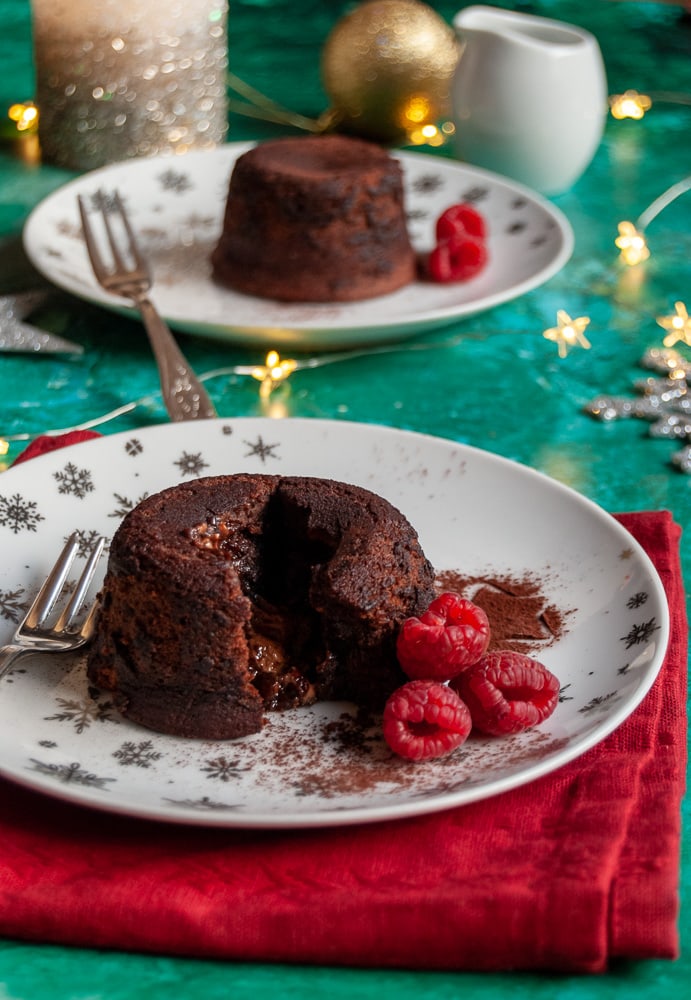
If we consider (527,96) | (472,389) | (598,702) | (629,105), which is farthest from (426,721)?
(629,105)

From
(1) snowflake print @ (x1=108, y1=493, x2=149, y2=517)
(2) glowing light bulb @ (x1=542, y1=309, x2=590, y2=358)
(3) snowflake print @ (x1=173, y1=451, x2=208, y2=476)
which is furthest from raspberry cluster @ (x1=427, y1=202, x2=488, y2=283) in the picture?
(1) snowflake print @ (x1=108, y1=493, x2=149, y2=517)

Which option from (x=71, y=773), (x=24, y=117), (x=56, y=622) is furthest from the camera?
(x=24, y=117)

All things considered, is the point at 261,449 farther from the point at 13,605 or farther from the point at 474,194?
the point at 474,194

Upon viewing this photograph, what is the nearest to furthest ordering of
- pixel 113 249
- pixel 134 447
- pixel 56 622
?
1. pixel 56 622
2. pixel 134 447
3. pixel 113 249

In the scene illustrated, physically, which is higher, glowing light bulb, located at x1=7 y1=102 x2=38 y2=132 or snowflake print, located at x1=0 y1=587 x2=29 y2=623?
glowing light bulb, located at x1=7 y1=102 x2=38 y2=132

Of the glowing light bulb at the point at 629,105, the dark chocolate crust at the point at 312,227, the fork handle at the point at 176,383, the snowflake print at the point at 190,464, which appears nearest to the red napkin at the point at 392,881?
the snowflake print at the point at 190,464

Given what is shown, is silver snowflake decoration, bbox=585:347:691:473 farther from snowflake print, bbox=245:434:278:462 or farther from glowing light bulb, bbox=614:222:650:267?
snowflake print, bbox=245:434:278:462
